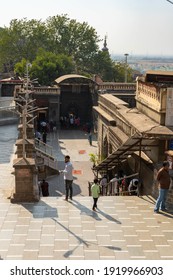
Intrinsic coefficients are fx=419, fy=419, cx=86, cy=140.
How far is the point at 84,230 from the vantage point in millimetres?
10164

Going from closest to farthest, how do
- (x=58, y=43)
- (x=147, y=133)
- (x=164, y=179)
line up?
(x=164, y=179) < (x=147, y=133) < (x=58, y=43)

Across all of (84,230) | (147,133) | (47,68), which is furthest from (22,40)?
(84,230)

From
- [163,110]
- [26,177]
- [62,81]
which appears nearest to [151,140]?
[163,110]

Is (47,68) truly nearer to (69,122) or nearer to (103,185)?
(69,122)

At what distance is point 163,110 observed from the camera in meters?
13.1

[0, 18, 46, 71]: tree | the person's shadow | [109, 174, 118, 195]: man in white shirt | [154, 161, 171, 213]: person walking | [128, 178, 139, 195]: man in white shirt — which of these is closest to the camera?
the person's shadow

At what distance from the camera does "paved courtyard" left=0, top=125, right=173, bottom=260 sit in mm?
8969

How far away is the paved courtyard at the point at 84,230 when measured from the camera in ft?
29.4

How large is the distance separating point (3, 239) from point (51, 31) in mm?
53614

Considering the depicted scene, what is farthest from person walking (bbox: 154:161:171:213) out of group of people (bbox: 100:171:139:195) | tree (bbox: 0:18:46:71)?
tree (bbox: 0:18:46:71)

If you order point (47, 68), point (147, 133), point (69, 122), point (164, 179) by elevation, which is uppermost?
point (47, 68)

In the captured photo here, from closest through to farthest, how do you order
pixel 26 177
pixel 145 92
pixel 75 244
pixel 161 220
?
1. pixel 75 244
2. pixel 161 220
3. pixel 26 177
4. pixel 145 92

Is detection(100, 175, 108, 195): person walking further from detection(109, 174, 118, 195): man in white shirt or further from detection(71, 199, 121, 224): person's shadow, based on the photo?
detection(71, 199, 121, 224): person's shadow
